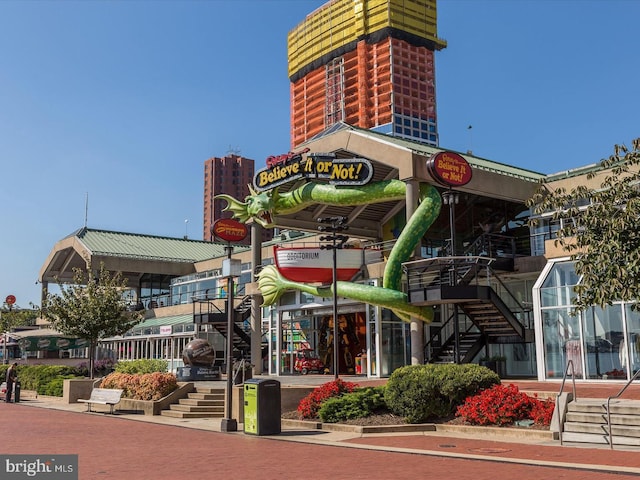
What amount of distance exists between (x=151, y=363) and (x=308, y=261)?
9.78 meters

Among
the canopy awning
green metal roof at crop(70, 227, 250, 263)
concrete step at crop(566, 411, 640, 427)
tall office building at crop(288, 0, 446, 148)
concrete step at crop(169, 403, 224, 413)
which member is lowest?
concrete step at crop(169, 403, 224, 413)

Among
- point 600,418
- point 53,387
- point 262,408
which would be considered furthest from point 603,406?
point 53,387

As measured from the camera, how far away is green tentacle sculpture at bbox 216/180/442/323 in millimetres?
30125

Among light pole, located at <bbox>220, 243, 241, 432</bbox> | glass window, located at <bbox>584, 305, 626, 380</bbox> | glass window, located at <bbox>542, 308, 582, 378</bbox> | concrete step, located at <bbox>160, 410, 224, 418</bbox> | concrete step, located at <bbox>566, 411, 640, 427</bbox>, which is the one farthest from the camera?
glass window, located at <bbox>542, 308, 582, 378</bbox>

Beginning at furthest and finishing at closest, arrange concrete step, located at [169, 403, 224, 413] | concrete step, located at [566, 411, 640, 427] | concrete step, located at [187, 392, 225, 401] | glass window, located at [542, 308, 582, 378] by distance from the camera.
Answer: glass window, located at [542, 308, 582, 378] < concrete step, located at [187, 392, 225, 401] < concrete step, located at [169, 403, 224, 413] < concrete step, located at [566, 411, 640, 427]

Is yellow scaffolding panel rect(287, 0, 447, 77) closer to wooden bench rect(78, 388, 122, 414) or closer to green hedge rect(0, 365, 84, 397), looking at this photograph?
green hedge rect(0, 365, 84, 397)

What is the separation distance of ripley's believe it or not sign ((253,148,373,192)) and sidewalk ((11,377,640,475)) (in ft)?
47.0

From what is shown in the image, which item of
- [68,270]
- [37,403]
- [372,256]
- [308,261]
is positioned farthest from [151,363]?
[68,270]

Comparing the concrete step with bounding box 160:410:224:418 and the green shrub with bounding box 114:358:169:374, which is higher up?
the green shrub with bounding box 114:358:169:374

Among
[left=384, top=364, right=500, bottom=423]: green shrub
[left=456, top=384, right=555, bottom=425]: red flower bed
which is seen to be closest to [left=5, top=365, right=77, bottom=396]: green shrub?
[left=384, top=364, right=500, bottom=423]: green shrub

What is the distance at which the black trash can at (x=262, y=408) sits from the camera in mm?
17484

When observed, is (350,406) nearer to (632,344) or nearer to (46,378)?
(632,344)

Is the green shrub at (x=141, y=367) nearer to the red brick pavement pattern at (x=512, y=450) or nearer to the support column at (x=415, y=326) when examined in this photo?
the support column at (x=415, y=326)

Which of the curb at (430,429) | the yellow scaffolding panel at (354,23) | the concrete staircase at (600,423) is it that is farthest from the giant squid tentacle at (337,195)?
the yellow scaffolding panel at (354,23)
